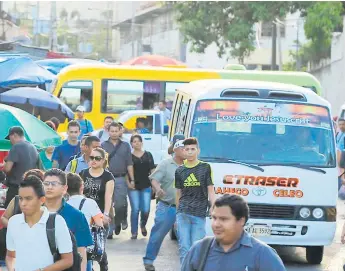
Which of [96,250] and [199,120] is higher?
[199,120]

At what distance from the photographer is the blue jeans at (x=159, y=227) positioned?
13.5 metres

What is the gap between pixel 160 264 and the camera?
14.3 m

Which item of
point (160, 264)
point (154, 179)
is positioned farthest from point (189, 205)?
point (160, 264)

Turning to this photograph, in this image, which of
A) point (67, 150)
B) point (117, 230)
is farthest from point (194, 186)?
point (117, 230)

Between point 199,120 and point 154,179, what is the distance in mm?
1391

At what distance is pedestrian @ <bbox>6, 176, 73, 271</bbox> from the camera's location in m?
7.45

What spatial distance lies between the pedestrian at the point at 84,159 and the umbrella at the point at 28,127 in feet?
9.25

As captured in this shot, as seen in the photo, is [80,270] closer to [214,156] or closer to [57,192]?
[57,192]

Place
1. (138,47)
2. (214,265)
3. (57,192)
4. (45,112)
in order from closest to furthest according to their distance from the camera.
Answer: (214,265)
(57,192)
(45,112)
(138,47)

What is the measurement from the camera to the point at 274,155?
46.9ft

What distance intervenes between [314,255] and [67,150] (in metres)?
3.94

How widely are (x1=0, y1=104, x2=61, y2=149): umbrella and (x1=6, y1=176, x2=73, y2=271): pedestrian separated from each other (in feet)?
28.4

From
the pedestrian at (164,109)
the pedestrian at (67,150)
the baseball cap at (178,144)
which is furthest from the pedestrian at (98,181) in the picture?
the pedestrian at (164,109)

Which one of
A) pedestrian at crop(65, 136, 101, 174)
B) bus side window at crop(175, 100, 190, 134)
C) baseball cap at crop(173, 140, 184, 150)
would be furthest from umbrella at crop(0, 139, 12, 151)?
baseball cap at crop(173, 140, 184, 150)
